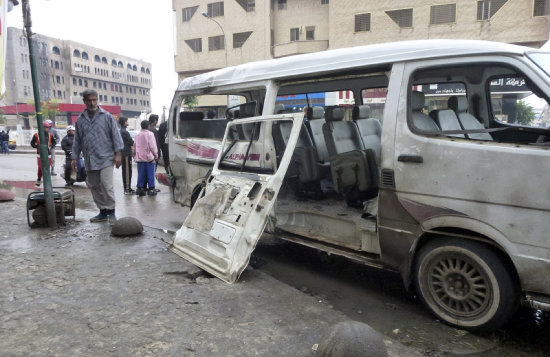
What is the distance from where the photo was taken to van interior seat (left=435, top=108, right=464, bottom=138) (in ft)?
12.4

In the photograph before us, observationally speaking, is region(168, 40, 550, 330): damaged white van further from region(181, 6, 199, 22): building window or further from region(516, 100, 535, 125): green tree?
region(181, 6, 199, 22): building window

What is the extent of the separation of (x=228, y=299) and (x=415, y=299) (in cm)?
164

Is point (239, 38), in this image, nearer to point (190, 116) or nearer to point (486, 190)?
point (190, 116)

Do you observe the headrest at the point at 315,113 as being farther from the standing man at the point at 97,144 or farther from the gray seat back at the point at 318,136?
the standing man at the point at 97,144

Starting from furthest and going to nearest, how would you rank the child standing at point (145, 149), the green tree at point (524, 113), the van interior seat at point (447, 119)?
the child standing at point (145, 149) < the van interior seat at point (447, 119) < the green tree at point (524, 113)

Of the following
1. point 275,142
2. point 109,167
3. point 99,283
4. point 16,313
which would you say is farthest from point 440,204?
point 109,167

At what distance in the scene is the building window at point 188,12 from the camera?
34.9 metres

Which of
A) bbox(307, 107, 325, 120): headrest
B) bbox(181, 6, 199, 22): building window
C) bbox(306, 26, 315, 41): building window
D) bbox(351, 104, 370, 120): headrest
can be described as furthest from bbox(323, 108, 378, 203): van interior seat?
bbox(181, 6, 199, 22): building window

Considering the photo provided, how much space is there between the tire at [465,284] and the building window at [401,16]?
85.1 ft

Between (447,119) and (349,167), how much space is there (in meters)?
1.07

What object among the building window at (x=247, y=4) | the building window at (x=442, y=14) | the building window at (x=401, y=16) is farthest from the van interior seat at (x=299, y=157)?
the building window at (x=247, y=4)

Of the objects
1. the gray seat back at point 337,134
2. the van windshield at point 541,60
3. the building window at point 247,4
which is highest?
the building window at point 247,4

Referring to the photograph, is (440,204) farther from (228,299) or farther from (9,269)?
(9,269)

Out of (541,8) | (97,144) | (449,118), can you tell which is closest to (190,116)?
(97,144)
